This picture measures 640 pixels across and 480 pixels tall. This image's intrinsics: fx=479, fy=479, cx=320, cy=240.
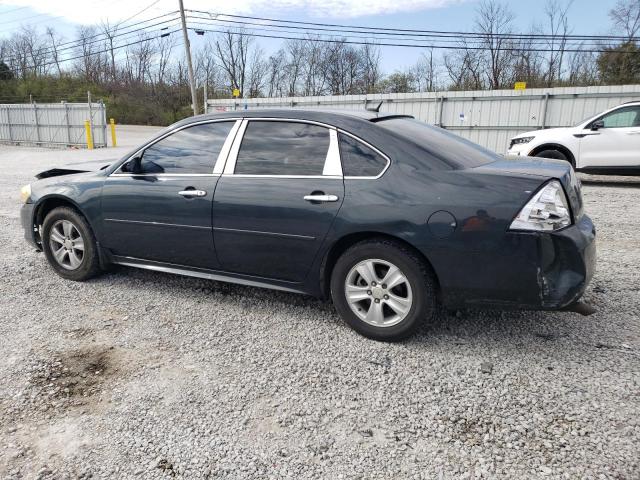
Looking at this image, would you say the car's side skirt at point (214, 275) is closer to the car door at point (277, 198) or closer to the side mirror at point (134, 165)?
the car door at point (277, 198)

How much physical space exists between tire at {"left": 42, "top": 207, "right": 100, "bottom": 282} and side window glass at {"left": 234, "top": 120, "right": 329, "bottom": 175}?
1.75 m

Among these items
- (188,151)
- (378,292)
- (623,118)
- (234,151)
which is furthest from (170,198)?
(623,118)

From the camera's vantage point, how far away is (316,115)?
135 inches

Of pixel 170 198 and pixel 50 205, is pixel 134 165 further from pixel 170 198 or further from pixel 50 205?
pixel 50 205

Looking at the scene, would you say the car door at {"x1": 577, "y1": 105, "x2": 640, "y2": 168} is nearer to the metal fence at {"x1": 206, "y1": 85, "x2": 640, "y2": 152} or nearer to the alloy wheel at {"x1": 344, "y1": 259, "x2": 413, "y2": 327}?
the metal fence at {"x1": 206, "y1": 85, "x2": 640, "y2": 152}

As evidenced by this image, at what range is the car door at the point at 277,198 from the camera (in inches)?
128

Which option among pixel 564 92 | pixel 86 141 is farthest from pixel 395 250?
pixel 86 141

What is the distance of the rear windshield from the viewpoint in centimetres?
315

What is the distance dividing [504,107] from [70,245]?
14.6 m

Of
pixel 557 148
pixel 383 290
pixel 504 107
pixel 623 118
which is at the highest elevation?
pixel 504 107

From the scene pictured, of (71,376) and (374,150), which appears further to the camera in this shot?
(374,150)

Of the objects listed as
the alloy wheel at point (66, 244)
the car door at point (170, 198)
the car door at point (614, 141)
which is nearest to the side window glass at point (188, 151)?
the car door at point (170, 198)

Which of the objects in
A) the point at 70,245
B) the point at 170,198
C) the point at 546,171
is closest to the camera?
the point at 546,171

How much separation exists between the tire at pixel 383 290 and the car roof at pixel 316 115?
888 mm
